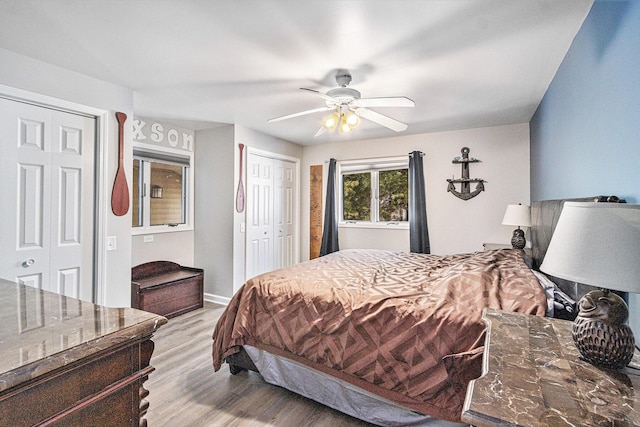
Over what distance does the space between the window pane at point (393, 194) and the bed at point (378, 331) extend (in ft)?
7.56

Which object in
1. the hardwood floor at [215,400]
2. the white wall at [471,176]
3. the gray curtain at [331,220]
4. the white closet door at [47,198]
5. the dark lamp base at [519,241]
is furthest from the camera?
the gray curtain at [331,220]

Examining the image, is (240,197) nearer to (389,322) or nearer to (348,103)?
(348,103)

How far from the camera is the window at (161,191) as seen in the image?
3.92 metres

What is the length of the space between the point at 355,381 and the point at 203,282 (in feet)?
9.63

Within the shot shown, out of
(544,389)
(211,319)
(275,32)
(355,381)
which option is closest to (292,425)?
(355,381)

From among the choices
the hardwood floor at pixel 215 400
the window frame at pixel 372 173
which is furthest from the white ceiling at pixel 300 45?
the hardwood floor at pixel 215 400

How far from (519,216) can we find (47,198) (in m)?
4.30

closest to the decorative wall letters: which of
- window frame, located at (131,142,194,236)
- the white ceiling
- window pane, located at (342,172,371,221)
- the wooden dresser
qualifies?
window frame, located at (131,142,194,236)

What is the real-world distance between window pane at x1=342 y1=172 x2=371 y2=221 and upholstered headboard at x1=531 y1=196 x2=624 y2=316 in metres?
2.43

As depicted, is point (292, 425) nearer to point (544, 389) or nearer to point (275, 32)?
point (544, 389)

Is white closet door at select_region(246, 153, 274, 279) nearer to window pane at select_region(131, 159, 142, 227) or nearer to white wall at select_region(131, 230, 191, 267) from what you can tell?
white wall at select_region(131, 230, 191, 267)

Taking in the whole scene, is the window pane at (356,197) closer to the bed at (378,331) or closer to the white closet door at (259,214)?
the white closet door at (259,214)

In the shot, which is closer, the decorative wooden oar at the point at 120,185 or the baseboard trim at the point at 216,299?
the decorative wooden oar at the point at 120,185

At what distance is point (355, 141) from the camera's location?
5.09 meters
